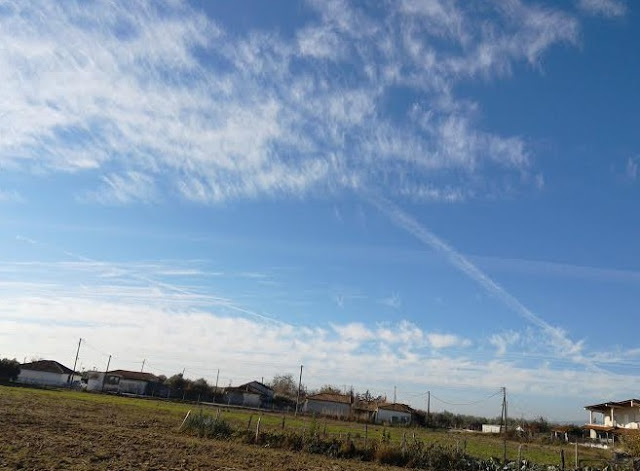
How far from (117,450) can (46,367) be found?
91.7m

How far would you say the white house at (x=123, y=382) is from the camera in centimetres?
10094

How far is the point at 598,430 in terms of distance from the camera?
65188 millimetres

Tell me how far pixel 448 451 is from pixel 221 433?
12.1 meters

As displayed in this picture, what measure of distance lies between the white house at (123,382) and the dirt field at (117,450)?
74.0 metres

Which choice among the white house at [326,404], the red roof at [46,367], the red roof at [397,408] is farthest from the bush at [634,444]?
the red roof at [46,367]

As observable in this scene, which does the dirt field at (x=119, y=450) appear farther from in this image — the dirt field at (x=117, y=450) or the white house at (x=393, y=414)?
the white house at (x=393, y=414)

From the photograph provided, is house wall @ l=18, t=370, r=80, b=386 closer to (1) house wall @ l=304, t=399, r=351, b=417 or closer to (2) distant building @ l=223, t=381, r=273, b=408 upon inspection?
(2) distant building @ l=223, t=381, r=273, b=408

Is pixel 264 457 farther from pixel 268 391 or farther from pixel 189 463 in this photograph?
pixel 268 391

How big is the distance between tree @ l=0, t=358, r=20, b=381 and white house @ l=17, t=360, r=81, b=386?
3.05 m

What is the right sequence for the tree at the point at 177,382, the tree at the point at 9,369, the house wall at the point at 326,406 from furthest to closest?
the tree at the point at 177,382
the house wall at the point at 326,406
the tree at the point at 9,369

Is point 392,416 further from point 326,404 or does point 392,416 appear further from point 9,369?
point 9,369

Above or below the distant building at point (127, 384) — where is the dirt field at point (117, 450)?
below

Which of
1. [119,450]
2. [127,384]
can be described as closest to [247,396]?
[127,384]

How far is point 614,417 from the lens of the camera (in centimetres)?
6469
